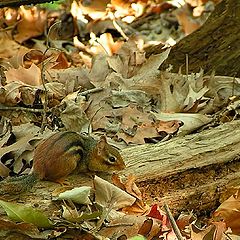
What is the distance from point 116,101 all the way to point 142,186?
3.57 ft

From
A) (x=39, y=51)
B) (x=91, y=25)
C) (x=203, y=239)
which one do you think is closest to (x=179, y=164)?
(x=203, y=239)

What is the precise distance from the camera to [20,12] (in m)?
7.84

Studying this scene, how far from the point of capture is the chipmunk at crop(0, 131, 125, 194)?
12.2 feet

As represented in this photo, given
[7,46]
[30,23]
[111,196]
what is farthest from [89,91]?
[30,23]

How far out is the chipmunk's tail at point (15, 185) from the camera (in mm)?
3637

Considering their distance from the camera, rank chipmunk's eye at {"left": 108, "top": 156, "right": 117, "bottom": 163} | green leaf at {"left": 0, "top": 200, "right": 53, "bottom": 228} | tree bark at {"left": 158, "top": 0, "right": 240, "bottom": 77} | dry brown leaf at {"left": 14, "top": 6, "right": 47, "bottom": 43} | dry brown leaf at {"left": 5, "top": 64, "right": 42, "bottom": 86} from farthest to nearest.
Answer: dry brown leaf at {"left": 14, "top": 6, "right": 47, "bottom": 43}, tree bark at {"left": 158, "top": 0, "right": 240, "bottom": 77}, dry brown leaf at {"left": 5, "top": 64, "right": 42, "bottom": 86}, chipmunk's eye at {"left": 108, "top": 156, "right": 117, "bottom": 163}, green leaf at {"left": 0, "top": 200, "right": 53, "bottom": 228}

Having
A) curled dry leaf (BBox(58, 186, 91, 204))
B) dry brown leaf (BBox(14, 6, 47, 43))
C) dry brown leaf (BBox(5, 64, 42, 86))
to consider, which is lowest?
dry brown leaf (BBox(14, 6, 47, 43))

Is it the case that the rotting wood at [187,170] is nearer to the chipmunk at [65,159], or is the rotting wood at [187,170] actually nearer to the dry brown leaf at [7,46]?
the chipmunk at [65,159]

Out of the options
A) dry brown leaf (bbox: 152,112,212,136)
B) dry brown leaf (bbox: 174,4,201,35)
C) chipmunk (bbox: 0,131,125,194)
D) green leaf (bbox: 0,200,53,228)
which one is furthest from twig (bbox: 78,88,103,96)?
dry brown leaf (bbox: 174,4,201,35)

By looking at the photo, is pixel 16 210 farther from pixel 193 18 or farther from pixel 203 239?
pixel 193 18

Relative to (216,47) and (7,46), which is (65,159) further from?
(7,46)

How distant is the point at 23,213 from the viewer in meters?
3.33

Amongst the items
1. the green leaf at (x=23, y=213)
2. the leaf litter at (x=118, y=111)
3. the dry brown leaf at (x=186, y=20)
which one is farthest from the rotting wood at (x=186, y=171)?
the dry brown leaf at (x=186, y=20)

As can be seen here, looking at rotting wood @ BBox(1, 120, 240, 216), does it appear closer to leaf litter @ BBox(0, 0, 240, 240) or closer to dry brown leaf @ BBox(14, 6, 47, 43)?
leaf litter @ BBox(0, 0, 240, 240)
